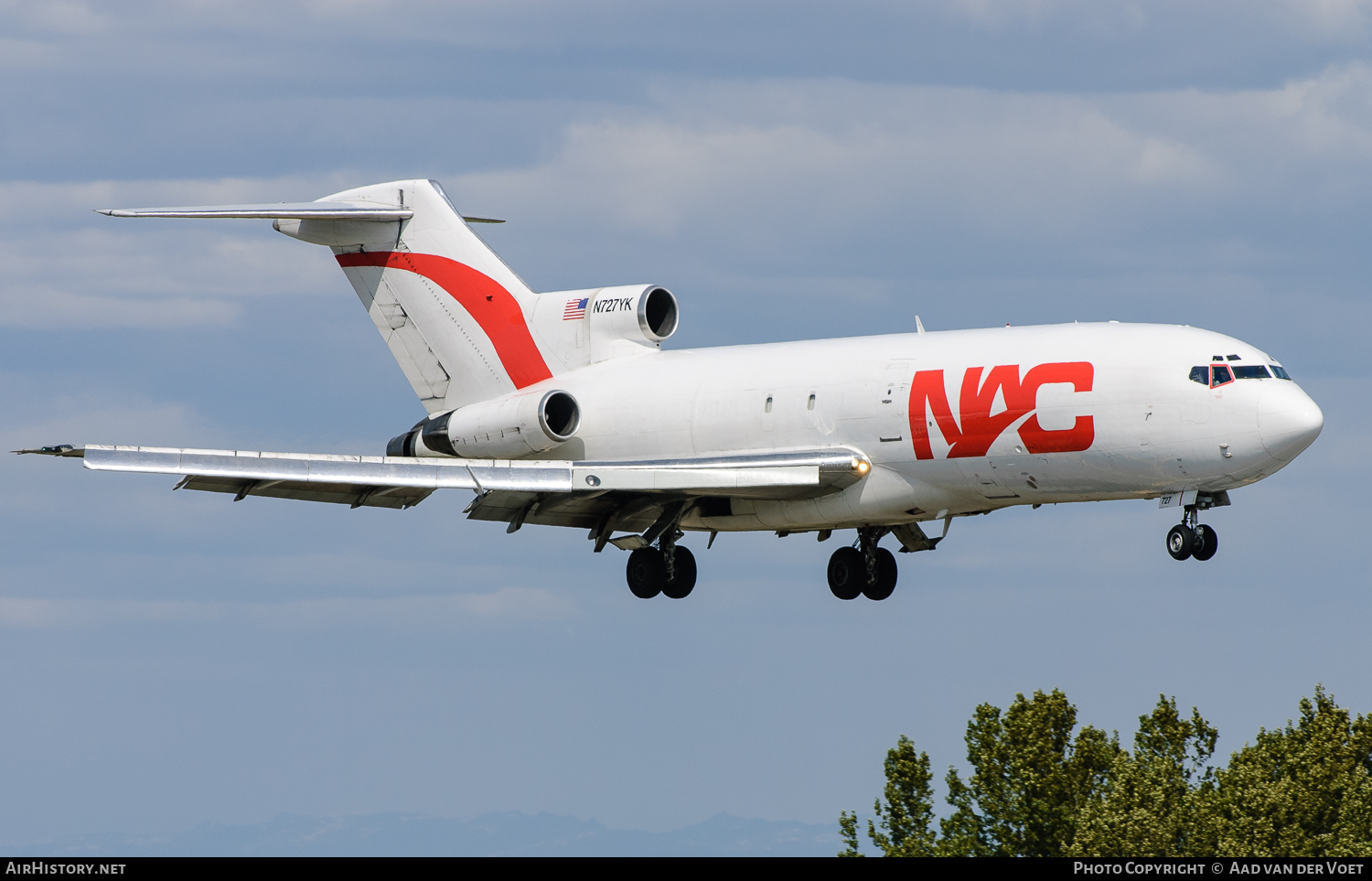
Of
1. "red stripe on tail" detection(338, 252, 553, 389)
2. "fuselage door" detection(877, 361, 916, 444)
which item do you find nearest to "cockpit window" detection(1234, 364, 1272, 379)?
"fuselage door" detection(877, 361, 916, 444)

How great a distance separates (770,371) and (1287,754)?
4541 centimetres

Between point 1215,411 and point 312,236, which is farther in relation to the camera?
point 312,236

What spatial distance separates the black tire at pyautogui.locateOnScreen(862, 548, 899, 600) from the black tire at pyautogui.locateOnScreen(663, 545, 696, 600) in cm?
350

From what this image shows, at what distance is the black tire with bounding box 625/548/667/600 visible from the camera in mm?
37469

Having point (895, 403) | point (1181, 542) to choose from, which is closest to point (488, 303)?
point (895, 403)

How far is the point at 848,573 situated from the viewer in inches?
1486

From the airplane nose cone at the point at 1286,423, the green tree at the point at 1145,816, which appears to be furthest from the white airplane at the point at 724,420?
the green tree at the point at 1145,816

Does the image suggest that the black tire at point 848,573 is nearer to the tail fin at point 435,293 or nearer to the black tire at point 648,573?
the black tire at point 648,573

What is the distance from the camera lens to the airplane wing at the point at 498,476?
32.8m

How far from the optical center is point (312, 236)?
140ft

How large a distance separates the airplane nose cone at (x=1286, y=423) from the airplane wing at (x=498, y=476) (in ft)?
23.5
